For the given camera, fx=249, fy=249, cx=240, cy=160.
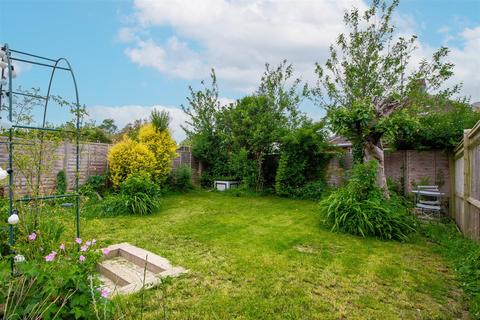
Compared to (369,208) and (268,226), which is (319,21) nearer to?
(369,208)

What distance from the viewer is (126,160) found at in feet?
22.9

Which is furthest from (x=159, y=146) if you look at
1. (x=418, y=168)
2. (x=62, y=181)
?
(x=418, y=168)

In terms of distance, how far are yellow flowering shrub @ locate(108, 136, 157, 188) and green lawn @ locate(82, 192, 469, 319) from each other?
233cm

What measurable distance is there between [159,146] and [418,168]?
7367mm

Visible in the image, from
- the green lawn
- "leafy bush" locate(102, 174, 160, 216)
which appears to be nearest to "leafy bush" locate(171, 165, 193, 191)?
"leafy bush" locate(102, 174, 160, 216)

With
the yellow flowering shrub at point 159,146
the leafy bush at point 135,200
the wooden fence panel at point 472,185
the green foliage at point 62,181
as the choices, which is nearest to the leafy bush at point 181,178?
the yellow flowering shrub at point 159,146

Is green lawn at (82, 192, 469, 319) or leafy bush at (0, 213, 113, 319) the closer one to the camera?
leafy bush at (0, 213, 113, 319)

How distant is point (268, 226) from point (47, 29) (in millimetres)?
5098

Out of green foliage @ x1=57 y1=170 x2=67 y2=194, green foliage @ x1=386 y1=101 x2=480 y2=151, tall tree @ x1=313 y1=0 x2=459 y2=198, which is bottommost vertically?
green foliage @ x1=57 y1=170 x2=67 y2=194

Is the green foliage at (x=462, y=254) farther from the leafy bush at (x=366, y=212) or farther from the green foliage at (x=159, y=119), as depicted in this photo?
the green foliage at (x=159, y=119)

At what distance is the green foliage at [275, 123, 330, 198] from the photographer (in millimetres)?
7579

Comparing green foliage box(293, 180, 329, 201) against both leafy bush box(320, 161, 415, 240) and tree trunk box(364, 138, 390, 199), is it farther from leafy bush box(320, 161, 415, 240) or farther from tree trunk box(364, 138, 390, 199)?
leafy bush box(320, 161, 415, 240)

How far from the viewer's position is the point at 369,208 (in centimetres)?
424

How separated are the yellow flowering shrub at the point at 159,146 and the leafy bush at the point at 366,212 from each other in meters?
5.07
